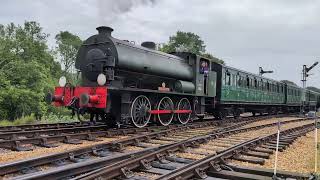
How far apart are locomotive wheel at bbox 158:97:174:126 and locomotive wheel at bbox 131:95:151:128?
0.85m

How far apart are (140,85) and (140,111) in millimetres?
1171

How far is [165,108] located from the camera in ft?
48.3

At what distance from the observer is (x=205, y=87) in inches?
698

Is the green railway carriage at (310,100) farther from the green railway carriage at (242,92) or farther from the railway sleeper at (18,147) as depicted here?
the railway sleeper at (18,147)

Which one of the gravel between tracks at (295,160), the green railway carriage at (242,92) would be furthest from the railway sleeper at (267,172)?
the green railway carriage at (242,92)

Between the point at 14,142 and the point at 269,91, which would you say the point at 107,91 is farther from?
the point at 269,91

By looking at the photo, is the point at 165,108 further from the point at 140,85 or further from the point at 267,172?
the point at 267,172

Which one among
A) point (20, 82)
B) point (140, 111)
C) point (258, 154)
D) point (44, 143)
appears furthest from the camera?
point (20, 82)

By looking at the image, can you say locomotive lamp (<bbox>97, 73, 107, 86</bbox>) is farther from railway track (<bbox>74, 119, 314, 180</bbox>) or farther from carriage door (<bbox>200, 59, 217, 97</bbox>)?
carriage door (<bbox>200, 59, 217, 97</bbox>)

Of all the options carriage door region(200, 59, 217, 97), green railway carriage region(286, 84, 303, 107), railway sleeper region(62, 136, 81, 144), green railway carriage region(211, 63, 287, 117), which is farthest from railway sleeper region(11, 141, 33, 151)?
green railway carriage region(286, 84, 303, 107)

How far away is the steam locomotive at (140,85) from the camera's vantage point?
1209cm

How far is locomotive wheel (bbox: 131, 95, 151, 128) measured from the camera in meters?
12.9

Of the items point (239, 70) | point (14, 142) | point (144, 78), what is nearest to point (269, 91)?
point (239, 70)

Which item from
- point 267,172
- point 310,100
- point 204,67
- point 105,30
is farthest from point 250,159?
point 310,100
